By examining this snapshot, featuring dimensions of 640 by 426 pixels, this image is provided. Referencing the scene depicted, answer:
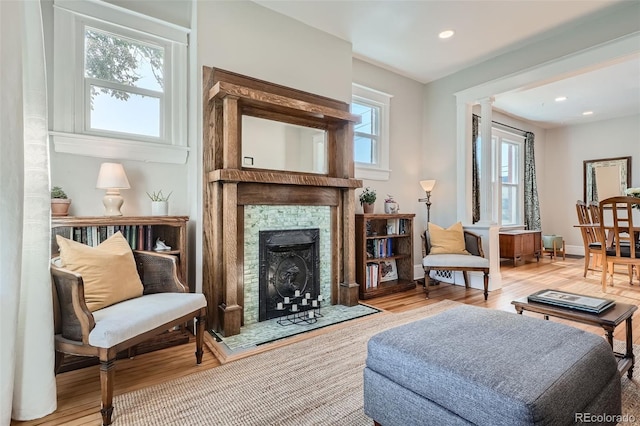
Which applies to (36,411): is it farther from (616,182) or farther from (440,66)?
(616,182)

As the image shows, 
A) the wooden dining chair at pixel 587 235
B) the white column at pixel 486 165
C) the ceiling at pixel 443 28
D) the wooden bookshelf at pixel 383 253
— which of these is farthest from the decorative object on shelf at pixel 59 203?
the wooden dining chair at pixel 587 235

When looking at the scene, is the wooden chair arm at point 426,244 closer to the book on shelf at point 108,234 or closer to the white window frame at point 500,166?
the white window frame at point 500,166

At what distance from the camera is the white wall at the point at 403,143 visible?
4.31 meters

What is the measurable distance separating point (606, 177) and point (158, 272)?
27.3ft

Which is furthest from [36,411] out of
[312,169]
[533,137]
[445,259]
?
[533,137]

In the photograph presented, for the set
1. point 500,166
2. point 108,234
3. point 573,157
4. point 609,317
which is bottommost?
point 609,317

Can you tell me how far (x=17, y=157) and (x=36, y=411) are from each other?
1.26 m

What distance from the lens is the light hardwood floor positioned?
1.71 m

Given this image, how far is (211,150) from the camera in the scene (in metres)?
2.69

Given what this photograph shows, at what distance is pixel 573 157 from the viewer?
7090 millimetres

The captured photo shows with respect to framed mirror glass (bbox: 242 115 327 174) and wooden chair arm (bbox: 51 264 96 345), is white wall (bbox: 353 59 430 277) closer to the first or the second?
framed mirror glass (bbox: 242 115 327 174)

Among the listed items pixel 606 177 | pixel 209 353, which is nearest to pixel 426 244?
pixel 209 353

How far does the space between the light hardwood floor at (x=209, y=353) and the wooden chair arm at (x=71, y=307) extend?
0.37 meters

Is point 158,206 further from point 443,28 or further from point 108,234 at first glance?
point 443,28
